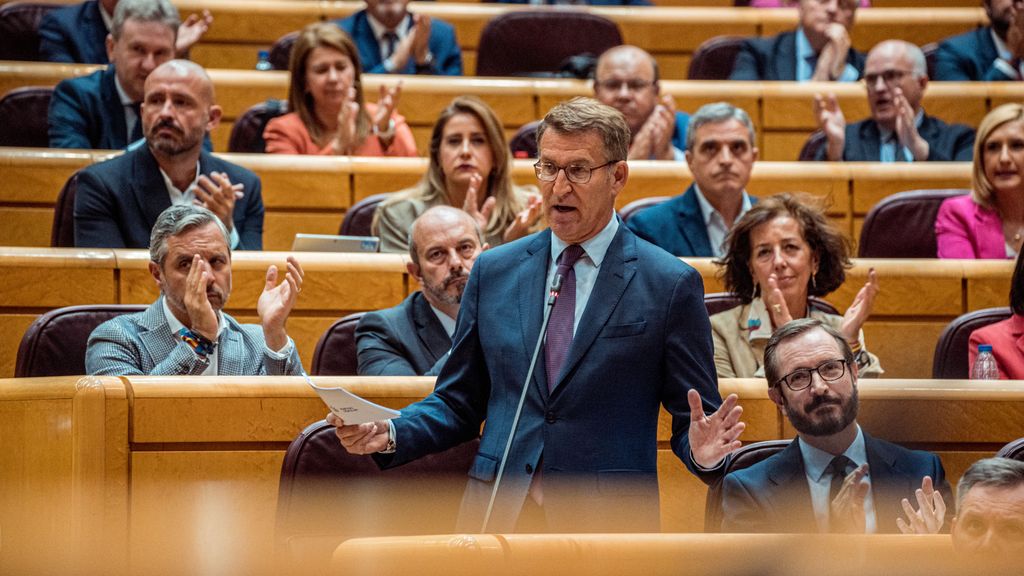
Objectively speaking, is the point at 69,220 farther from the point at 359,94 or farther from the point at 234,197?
the point at 359,94

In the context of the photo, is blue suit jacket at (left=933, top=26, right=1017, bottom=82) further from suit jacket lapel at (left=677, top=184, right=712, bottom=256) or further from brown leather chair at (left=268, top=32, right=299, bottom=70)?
brown leather chair at (left=268, top=32, right=299, bottom=70)

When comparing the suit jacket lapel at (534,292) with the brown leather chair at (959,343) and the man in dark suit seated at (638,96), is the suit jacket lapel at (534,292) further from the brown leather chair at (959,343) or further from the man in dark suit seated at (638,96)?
the man in dark suit seated at (638,96)

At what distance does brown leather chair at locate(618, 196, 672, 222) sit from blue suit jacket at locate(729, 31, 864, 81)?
75 centimetres

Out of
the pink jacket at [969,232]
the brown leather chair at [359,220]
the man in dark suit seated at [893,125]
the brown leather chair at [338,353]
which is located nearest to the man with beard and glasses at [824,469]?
the brown leather chair at [338,353]

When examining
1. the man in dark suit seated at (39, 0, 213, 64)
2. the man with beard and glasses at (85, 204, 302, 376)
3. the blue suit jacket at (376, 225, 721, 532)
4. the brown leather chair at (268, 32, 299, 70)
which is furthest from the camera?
the brown leather chair at (268, 32, 299, 70)

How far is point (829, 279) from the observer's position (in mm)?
1849

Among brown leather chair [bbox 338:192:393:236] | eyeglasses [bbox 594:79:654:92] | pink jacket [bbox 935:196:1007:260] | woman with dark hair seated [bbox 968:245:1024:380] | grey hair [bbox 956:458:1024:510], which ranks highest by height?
eyeglasses [bbox 594:79:654:92]

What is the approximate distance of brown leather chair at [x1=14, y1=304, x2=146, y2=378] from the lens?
1609 millimetres

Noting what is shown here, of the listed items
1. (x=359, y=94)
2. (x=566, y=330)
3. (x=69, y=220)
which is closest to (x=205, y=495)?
(x=566, y=330)

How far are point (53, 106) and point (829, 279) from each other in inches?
54.1

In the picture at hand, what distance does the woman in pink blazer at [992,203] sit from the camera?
2.14 meters

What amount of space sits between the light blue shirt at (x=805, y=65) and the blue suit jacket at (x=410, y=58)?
73 centimetres

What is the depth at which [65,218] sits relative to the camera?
2.05 metres

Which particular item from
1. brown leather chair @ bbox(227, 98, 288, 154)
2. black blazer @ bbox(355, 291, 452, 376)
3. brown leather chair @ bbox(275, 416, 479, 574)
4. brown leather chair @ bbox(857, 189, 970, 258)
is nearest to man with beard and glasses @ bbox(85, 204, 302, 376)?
black blazer @ bbox(355, 291, 452, 376)
